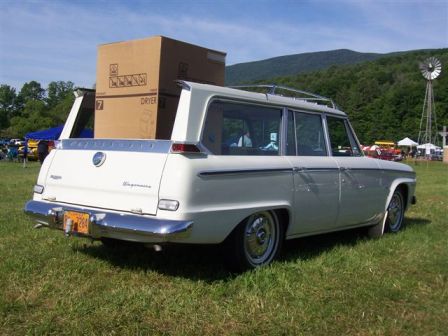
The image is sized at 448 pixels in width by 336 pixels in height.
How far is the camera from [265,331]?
345 cm

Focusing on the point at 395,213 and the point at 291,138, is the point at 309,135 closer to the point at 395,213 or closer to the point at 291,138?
the point at 291,138

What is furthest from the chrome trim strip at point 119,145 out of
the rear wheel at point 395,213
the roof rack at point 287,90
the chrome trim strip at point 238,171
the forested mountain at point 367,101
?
the forested mountain at point 367,101

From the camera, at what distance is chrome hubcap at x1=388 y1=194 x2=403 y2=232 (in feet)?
23.0

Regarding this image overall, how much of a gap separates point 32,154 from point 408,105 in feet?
283

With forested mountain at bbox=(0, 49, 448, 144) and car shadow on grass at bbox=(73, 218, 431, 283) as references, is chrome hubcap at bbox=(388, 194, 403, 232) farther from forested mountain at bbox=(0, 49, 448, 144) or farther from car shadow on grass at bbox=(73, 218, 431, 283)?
forested mountain at bbox=(0, 49, 448, 144)

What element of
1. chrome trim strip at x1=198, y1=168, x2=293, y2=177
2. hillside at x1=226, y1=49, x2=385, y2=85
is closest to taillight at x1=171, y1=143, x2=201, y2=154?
chrome trim strip at x1=198, y1=168, x2=293, y2=177

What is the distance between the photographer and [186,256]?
5270 millimetres

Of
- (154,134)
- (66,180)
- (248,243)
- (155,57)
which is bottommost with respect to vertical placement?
(248,243)

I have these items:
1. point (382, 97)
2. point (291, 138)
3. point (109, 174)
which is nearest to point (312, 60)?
point (382, 97)

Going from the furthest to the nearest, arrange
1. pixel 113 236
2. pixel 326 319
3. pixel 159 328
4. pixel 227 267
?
1. pixel 227 267
2. pixel 113 236
3. pixel 326 319
4. pixel 159 328

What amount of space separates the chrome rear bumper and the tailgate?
9 cm

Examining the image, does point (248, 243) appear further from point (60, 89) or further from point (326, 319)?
point (60, 89)

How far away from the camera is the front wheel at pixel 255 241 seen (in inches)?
178

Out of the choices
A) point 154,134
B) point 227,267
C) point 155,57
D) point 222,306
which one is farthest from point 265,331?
point 155,57
